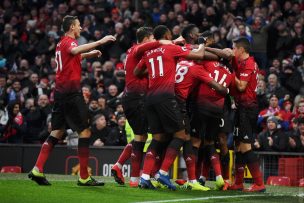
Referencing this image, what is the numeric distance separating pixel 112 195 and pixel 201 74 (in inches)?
103

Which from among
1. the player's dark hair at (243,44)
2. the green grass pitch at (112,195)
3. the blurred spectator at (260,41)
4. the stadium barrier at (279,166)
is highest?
the blurred spectator at (260,41)

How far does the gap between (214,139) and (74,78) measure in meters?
2.60

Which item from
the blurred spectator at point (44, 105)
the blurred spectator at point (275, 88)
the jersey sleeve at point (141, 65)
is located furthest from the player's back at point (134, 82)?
the blurred spectator at point (44, 105)

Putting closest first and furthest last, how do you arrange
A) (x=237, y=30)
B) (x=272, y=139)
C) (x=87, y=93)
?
(x=272, y=139)
(x=87, y=93)
(x=237, y=30)

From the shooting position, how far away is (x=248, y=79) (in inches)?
506

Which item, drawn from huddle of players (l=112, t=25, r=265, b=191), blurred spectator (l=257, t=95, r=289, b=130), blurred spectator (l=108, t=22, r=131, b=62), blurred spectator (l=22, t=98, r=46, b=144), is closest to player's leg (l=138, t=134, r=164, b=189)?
huddle of players (l=112, t=25, r=265, b=191)

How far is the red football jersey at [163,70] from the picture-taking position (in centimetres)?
1205

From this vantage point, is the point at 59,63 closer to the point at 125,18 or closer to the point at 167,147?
the point at 167,147

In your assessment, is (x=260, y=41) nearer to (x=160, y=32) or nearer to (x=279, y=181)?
(x=279, y=181)

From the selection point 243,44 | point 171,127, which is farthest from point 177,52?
point 243,44

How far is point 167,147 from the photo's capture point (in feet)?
40.8

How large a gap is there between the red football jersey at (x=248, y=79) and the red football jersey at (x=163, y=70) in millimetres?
1226

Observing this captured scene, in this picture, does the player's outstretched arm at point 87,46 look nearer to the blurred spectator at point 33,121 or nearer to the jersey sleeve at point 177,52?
the jersey sleeve at point 177,52

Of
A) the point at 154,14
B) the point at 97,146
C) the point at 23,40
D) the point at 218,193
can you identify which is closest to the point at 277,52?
the point at 154,14
